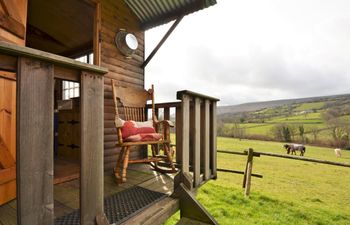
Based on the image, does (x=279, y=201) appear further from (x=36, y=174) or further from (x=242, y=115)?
(x=242, y=115)

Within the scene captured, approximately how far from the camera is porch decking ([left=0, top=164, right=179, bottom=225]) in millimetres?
1285

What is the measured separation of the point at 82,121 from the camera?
2.89ft

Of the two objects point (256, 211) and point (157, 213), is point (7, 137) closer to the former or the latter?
point (157, 213)

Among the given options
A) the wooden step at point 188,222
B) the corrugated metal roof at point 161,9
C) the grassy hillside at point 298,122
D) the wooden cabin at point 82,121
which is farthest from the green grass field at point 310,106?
the wooden step at point 188,222

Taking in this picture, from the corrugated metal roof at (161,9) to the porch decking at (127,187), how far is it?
8.72 feet

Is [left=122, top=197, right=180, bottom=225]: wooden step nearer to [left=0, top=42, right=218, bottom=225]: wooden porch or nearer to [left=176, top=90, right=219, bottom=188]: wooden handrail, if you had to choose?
[left=0, top=42, right=218, bottom=225]: wooden porch

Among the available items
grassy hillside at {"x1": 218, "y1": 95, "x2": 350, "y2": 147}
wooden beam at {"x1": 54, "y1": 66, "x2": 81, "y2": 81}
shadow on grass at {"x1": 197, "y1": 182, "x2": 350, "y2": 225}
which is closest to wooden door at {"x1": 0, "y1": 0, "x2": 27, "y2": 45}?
wooden beam at {"x1": 54, "y1": 66, "x2": 81, "y2": 81}

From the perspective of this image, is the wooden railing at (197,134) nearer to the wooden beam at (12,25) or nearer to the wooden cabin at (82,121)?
the wooden cabin at (82,121)

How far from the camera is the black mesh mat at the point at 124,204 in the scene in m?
1.23

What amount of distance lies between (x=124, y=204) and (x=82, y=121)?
90 centimetres

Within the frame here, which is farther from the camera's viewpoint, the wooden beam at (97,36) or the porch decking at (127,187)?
the wooden beam at (97,36)

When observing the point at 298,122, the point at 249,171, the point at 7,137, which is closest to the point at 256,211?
the point at 249,171

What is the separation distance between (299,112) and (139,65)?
37.4 meters

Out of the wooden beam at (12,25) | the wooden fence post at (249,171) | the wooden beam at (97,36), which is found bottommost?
the wooden fence post at (249,171)
